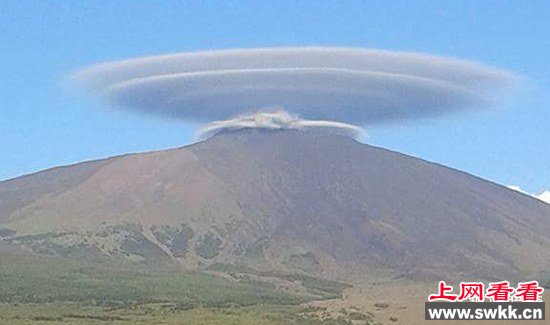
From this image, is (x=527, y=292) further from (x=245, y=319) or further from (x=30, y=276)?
(x=30, y=276)

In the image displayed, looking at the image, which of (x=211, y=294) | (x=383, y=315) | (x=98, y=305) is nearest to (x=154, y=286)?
(x=211, y=294)

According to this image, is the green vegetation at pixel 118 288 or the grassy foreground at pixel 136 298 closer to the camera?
the grassy foreground at pixel 136 298

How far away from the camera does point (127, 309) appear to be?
13450 centimetres

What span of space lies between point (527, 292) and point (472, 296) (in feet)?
15.1

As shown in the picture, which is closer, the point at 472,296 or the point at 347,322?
the point at 472,296

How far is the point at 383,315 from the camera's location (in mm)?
102812

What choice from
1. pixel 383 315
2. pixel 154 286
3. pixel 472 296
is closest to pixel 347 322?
pixel 383 315

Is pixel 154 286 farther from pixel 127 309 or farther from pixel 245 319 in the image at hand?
pixel 245 319

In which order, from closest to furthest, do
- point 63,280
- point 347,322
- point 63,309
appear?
point 347,322 → point 63,309 → point 63,280

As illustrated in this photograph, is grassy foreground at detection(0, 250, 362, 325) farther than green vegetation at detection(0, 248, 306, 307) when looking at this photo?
No

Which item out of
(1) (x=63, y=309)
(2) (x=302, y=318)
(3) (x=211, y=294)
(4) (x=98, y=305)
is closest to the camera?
(2) (x=302, y=318)

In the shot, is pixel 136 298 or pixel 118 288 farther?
pixel 118 288

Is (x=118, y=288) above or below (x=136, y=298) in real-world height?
above

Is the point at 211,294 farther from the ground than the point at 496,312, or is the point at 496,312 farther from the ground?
the point at 211,294
